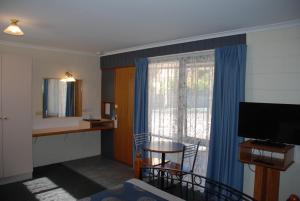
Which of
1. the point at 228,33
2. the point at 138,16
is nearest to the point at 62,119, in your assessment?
the point at 138,16

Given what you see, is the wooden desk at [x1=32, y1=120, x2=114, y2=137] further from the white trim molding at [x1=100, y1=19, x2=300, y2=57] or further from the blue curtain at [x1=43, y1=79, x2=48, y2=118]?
the white trim molding at [x1=100, y1=19, x2=300, y2=57]

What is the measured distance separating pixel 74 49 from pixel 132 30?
81.9 inches

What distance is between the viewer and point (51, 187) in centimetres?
361

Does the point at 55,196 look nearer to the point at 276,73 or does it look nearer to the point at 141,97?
the point at 141,97

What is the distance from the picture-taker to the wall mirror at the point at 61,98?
464 cm

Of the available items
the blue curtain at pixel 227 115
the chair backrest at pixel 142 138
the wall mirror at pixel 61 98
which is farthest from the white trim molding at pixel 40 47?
the blue curtain at pixel 227 115

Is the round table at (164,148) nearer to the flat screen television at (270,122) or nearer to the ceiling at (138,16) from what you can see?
the flat screen television at (270,122)

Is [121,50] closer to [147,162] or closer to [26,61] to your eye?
[26,61]

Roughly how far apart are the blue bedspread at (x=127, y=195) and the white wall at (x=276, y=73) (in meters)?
1.57

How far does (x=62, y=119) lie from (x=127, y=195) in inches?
127

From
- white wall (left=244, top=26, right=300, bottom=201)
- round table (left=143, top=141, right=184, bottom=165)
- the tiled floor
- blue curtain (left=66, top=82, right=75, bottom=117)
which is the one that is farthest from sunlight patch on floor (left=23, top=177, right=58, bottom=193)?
white wall (left=244, top=26, right=300, bottom=201)

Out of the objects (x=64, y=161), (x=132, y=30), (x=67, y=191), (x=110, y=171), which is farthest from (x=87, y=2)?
(x=64, y=161)

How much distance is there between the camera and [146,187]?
2.33 meters

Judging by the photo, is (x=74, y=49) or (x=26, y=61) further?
(x=74, y=49)
